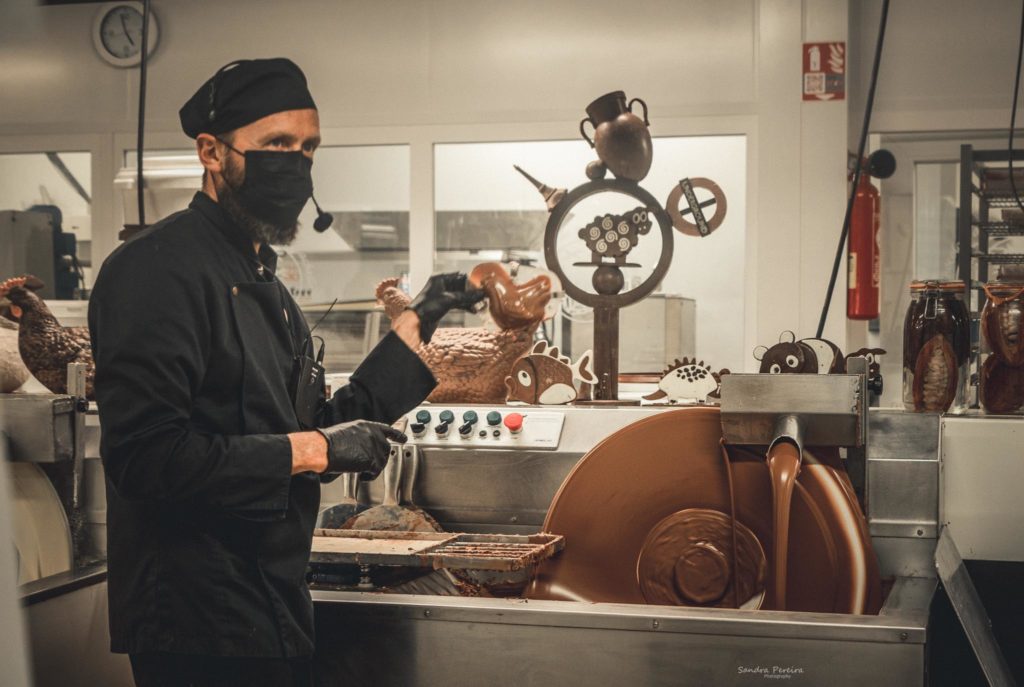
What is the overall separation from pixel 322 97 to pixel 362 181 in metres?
0.69

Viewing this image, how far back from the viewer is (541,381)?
2.16 m

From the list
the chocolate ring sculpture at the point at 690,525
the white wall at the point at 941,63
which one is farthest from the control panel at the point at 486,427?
the white wall at the point at 941,63

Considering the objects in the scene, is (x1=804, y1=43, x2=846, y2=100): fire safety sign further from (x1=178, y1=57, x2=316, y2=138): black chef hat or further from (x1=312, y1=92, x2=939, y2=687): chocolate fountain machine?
(x1=178, y1=57, x2=316, y2=138): black chef hat

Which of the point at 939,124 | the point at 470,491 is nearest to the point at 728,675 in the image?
the point at 470,491

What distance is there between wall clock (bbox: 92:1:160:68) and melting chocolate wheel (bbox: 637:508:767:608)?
147 inches

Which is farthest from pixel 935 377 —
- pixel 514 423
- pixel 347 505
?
pixel 347 505

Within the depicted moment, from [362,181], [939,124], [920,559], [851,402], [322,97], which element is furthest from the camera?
[362,181]

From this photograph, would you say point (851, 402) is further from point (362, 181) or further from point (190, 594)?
point (362, 181)

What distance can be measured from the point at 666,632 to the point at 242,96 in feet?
3.29

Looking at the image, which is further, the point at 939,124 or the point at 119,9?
the point at 119,9

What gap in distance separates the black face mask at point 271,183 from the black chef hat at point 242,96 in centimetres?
4

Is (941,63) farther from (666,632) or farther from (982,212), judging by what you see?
(666,632)

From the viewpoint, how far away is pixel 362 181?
195 inches

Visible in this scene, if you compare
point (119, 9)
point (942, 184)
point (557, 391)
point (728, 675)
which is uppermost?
→ point (119, 9)
